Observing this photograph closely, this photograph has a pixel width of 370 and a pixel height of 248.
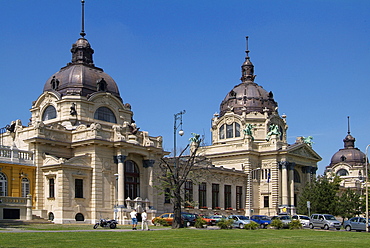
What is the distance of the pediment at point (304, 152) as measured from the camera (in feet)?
290

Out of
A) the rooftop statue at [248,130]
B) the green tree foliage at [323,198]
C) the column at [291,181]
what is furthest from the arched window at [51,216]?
the column at [291,181]

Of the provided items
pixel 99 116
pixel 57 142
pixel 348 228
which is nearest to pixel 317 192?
pixel 348 228

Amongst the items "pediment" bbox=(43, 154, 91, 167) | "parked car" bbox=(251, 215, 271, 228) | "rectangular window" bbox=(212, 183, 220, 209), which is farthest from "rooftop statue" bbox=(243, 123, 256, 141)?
"pediment" bbox=(43, 154, 91, 167)

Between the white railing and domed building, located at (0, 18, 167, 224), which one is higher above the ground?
domed building, located at (0, 18, 167, 224)

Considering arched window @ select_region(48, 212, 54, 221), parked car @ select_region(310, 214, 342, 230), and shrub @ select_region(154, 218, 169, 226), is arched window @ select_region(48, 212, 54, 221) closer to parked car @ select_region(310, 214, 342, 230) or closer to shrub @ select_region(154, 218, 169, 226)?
shrub @ select_region(154, 218, 169, 226)

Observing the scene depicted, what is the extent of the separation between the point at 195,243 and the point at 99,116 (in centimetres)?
4120

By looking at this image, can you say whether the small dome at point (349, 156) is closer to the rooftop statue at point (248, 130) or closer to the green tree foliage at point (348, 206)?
the rooftop statue at point (248, 130)

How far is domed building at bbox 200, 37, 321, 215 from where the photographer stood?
3415 inches

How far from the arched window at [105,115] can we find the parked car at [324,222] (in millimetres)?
26544

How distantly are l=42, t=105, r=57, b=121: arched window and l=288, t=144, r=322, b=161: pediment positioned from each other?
3716 cm

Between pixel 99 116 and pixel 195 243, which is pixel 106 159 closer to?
pixel 99 116

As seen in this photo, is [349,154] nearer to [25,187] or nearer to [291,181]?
[291,181]

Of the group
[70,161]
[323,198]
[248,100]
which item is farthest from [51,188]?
[248,100]

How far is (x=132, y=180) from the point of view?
64188mm
